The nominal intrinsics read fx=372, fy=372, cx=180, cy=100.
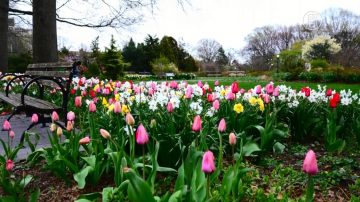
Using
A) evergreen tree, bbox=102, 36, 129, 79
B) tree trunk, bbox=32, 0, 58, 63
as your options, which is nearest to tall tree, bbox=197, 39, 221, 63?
evergreen tree, bbox=102, 36, 129, 79

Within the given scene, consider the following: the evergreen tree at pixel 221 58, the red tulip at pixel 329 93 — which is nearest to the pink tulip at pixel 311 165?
the red tulip at pixel 329 93

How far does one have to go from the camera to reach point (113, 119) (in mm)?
3188

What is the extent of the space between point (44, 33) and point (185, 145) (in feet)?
→ 21.7

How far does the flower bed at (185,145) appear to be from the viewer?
2.04 meters

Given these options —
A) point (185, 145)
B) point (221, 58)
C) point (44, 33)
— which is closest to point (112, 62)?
point (44, 33)

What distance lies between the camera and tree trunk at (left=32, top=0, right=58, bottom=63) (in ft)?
27.5

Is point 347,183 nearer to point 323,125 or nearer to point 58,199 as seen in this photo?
point 323,125

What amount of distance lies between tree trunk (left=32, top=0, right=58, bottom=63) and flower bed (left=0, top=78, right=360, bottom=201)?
5.08 m

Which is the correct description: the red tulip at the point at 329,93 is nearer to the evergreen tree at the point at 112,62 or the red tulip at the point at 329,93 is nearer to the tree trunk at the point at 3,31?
the tree trunk at the point at 3,31

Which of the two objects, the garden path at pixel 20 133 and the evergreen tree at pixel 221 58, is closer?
the garden path at pixel 20 133

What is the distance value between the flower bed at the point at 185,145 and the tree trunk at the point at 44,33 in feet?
16.7

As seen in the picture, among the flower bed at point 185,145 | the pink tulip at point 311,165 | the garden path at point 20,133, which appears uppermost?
the pink tulip at point 311,165

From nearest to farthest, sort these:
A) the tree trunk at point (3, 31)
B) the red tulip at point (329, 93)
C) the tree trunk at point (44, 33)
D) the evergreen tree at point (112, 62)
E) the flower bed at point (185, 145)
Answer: the flower bed at point (185, 145), the red tulip at point (329, 93), the tree trunk at point (44, 33), the tree trunk at point (3, 31), the evergreen tree at point (112, 62)

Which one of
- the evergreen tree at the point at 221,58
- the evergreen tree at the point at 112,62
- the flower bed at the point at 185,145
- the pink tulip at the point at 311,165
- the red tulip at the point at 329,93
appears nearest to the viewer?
the pink tulip at the point at 311,165
